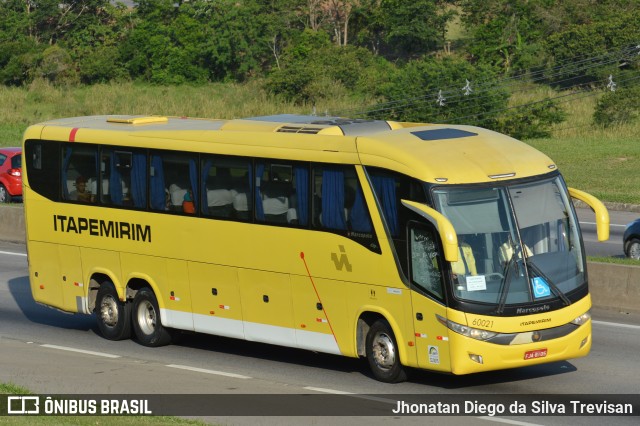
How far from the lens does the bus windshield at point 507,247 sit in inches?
559

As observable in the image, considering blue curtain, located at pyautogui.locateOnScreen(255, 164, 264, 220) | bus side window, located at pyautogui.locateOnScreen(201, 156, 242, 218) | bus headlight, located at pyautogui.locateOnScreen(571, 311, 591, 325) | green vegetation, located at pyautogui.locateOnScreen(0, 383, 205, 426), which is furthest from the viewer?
bus side window, located at pyautogui.locateOnScreen(201, 156, 242, 218)

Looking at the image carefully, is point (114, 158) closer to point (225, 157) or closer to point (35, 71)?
point (225, 157)

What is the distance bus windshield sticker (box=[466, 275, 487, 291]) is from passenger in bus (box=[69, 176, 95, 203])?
7081 mm

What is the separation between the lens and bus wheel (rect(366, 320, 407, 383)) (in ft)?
49.4

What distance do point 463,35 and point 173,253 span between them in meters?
49.7

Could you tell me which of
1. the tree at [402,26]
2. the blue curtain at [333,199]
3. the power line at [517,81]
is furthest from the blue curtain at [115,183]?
the tree at [402,26]

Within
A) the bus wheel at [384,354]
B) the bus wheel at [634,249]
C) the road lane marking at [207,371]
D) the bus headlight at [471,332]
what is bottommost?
the bus wheel at [634,249]

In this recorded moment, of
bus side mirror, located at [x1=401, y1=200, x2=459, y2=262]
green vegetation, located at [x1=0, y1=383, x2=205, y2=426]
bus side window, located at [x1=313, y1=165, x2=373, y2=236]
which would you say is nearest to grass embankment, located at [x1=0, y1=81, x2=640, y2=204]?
bus side window, located at [x1=313, y1=165, x2=373, y2=236]

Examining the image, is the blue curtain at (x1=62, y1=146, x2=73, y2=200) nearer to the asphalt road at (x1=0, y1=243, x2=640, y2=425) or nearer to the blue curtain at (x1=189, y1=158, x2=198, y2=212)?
the asphalt road at (x1=0, y1=243, x2=640, y2=425)

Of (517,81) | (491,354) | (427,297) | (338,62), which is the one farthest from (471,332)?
(338,62)

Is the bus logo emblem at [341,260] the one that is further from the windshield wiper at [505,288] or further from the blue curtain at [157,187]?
the blue curtain at [157,187]

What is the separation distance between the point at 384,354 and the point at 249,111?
3969 cm

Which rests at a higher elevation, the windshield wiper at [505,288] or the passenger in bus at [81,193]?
the passenger in bus at [81,193]

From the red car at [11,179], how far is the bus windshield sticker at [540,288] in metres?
24.9
